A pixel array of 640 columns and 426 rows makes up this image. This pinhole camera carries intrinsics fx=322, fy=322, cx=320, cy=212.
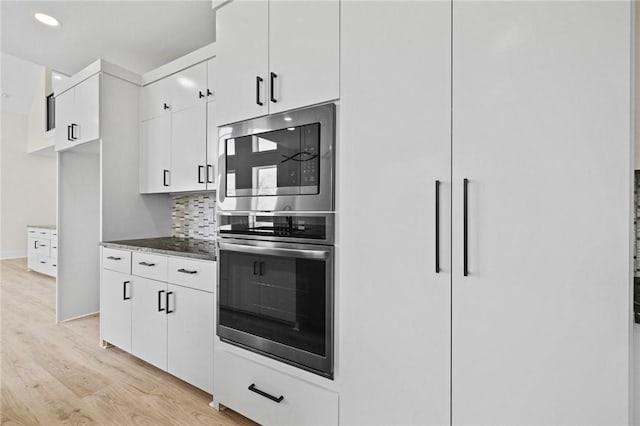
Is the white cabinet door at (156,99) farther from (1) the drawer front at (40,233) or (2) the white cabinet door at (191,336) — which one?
(1) the drawer front at (40,233)

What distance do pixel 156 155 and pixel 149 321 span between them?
1.43 m

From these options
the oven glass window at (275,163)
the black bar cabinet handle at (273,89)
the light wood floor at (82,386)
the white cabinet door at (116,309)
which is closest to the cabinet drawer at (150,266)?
the white cabinet door at (116,309)

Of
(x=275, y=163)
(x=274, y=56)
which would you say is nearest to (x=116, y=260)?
(x=275, y=163)

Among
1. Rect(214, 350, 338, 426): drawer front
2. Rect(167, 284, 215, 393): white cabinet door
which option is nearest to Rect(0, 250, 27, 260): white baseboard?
Rect(167, 284, 215, 393): white cabinet door

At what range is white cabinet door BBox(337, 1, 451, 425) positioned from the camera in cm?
120

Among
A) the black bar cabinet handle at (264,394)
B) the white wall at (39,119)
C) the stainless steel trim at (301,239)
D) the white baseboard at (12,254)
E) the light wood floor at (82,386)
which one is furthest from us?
the white baseboard at (12,254)

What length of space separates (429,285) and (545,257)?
383mm

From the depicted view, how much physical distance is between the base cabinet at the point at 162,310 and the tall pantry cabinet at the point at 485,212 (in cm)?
99

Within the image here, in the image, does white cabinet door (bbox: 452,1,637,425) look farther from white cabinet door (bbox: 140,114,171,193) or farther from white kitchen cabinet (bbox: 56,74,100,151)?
white kitchen cabinet (bbox: 56,74,100,151)

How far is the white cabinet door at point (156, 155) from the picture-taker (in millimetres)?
2773

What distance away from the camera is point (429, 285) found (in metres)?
1.22

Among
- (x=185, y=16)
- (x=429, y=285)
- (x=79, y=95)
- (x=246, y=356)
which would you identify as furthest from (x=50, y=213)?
(x=429, y=285)

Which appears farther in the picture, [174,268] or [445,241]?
[174,268]

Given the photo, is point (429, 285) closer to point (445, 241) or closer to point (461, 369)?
point (445, 241)
